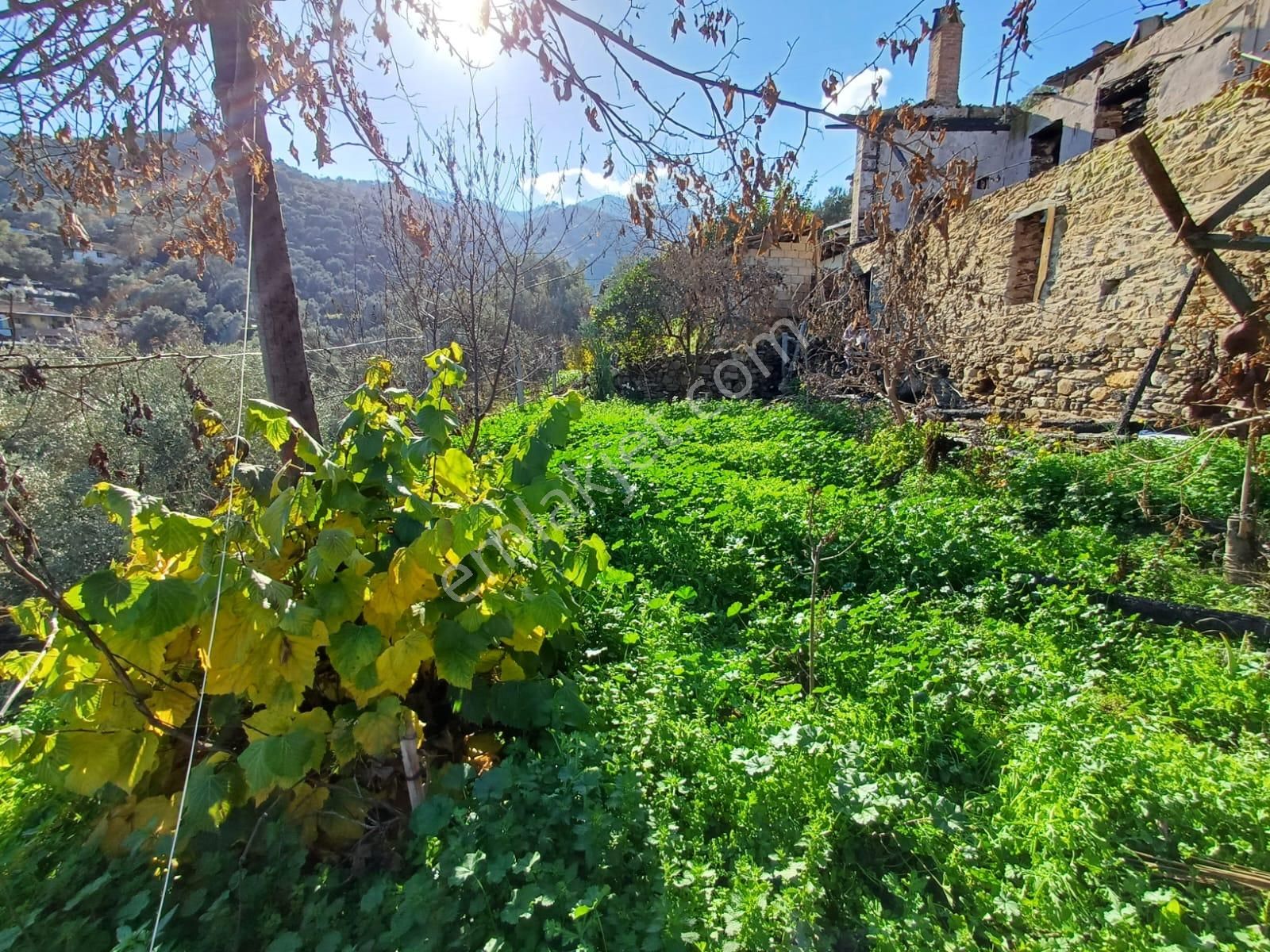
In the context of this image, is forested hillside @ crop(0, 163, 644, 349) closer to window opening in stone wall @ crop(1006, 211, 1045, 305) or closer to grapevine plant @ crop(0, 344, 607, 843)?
grapevine plant @ crop(0, 344, 607, 843)

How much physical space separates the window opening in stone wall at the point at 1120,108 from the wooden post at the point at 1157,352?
22.4 ft

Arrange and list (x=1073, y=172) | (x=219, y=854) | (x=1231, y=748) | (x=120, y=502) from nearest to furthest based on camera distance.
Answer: (x=120, y=502), (x=219, y=854), (x=1231, y=748), (x=1073, y=172)

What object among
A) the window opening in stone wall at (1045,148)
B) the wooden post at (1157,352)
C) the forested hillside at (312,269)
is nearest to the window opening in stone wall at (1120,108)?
the window opening in stone wall at (1045,148)

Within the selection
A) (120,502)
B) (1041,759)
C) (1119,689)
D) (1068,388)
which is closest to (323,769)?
(120,502)

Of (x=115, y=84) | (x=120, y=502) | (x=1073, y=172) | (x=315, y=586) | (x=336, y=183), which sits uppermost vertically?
(x=336, y=183)

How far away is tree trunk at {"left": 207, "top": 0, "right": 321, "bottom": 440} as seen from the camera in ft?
6.79

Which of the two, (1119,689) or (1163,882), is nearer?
(1163,882)

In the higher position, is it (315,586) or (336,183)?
(336,183)

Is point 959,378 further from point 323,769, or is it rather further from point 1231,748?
point 323,769

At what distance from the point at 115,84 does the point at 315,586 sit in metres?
2.07

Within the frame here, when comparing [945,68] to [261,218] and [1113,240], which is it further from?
[261,218]

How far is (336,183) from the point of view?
11.1 meters

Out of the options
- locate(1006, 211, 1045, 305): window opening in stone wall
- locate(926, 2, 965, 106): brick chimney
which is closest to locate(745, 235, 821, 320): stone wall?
locate(926, 2, 965, 106): brick chimney

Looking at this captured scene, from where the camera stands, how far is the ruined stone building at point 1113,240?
215 inches
